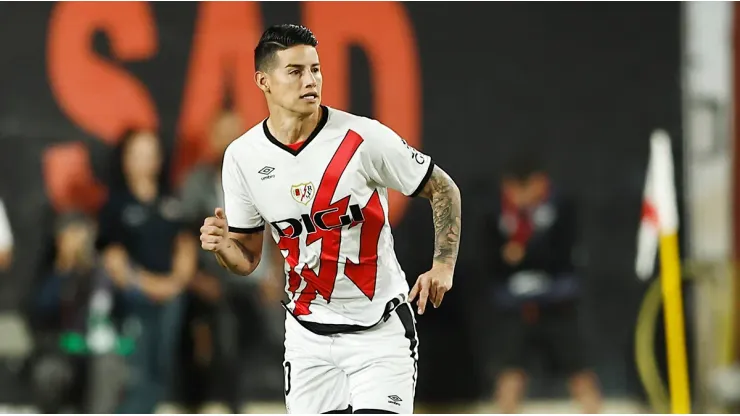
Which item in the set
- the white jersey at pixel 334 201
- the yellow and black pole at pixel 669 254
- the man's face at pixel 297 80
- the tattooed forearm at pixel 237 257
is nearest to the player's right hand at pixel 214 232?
the tattooed forearm at pixel 237 257

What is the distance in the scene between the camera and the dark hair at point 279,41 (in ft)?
14.5

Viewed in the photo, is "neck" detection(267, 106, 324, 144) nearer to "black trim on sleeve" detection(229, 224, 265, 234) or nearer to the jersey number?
the jersey number

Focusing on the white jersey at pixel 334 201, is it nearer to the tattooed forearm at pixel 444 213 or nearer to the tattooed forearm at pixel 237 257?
the tattooed forearm at pixel 444 213

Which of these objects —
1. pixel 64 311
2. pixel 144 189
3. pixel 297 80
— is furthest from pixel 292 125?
pixel 64 311

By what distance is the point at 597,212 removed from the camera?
343 inches

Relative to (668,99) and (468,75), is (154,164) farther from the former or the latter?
(668,99)

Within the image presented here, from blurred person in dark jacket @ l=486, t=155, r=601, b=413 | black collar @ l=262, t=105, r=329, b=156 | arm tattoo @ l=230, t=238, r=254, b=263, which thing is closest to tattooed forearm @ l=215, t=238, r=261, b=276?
arm tattoo @ l=230, t=238, r=254, b=263

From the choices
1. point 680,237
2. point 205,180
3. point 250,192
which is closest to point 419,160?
point 250,192

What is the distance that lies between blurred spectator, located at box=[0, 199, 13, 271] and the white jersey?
15.0 feet

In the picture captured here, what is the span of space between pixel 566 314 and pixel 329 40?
9.20 ft

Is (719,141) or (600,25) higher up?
(600,25)

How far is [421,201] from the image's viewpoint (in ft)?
27.7

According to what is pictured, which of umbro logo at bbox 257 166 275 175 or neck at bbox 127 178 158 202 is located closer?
umbro logo at bbox 257 166 275 175

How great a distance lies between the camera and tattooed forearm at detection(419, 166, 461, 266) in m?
4.47
